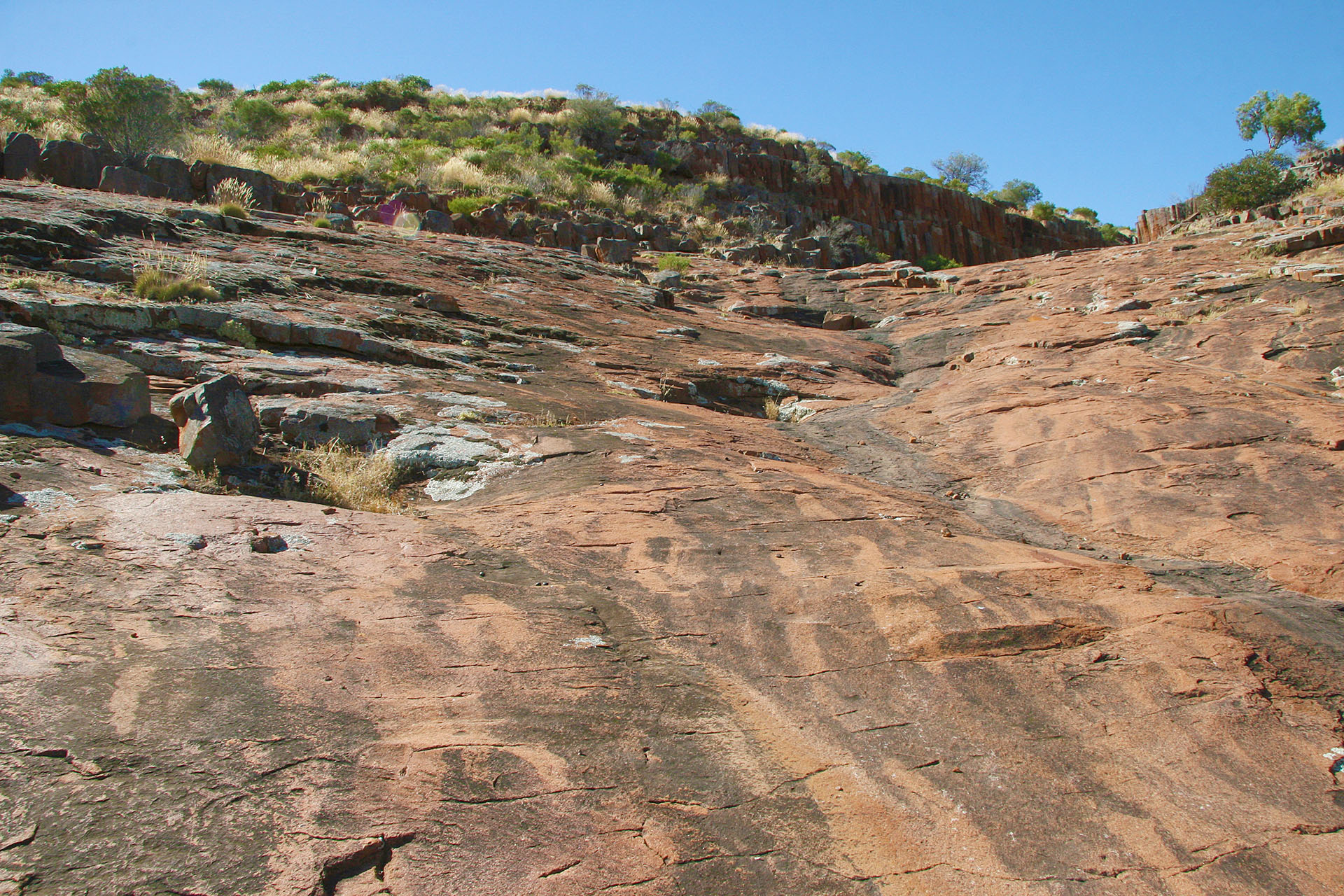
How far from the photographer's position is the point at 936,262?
1215 inches

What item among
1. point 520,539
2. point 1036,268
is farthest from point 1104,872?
point 1036,268

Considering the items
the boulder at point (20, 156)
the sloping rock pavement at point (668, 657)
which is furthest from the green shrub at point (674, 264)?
the boulder at point (20, 156)

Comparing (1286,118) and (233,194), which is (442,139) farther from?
(1286,118)

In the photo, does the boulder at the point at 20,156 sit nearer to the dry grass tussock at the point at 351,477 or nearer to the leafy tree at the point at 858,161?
the dry grass tussock at the point at 351,477

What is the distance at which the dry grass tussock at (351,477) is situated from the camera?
15.4ft

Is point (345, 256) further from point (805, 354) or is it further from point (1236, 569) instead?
point (1236, 569)

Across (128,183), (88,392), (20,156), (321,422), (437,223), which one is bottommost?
(321,422)

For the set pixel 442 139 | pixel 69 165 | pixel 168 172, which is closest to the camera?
pixel 69 165

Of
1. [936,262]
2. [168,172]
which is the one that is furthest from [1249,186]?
[168,172]

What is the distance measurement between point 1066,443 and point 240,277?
27.8 ft

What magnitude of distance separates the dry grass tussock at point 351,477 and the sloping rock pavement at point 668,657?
24 cm

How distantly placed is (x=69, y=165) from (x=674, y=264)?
431 inches

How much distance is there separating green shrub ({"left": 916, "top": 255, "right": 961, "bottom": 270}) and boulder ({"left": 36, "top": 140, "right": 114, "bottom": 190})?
25.9 meters

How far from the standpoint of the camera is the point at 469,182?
69.1 ft
